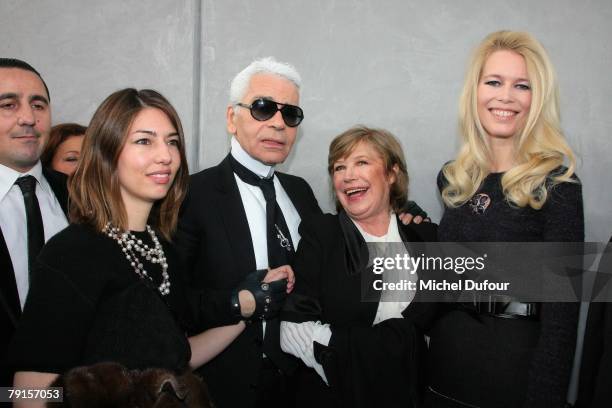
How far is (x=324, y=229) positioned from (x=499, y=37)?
1.17 metres

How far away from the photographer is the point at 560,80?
3887 millimetres

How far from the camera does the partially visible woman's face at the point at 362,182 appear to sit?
101 inches

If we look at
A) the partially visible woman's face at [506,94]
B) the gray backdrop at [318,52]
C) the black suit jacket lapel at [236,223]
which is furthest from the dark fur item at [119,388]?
the gray backdrop at [318,52]

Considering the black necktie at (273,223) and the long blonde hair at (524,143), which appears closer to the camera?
the long blonde hair at (524,143)

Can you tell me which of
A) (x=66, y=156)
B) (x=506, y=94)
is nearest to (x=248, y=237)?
(x=506, y=94)

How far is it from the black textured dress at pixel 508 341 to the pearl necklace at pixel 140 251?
1.18 m

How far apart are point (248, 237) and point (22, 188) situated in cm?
103

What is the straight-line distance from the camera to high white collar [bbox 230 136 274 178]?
9.15ft

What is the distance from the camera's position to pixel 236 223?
8.60 feet

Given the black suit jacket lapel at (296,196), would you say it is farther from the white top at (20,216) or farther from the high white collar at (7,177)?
the high white collar at (7,177)

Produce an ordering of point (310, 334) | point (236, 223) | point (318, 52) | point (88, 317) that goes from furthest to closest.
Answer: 1. point (318, 52)
2. point (236, 223)
3. point (310, 334)
4. point (88, 317)

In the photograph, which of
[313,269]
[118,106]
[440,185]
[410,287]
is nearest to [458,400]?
[410,287]

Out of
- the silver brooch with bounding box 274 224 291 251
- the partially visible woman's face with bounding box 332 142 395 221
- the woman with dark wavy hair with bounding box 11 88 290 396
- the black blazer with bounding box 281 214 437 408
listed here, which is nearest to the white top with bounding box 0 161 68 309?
the woman with dark wavy hair with bounding box 11 88 290 396

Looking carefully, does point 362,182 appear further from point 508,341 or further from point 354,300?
point 508,341
